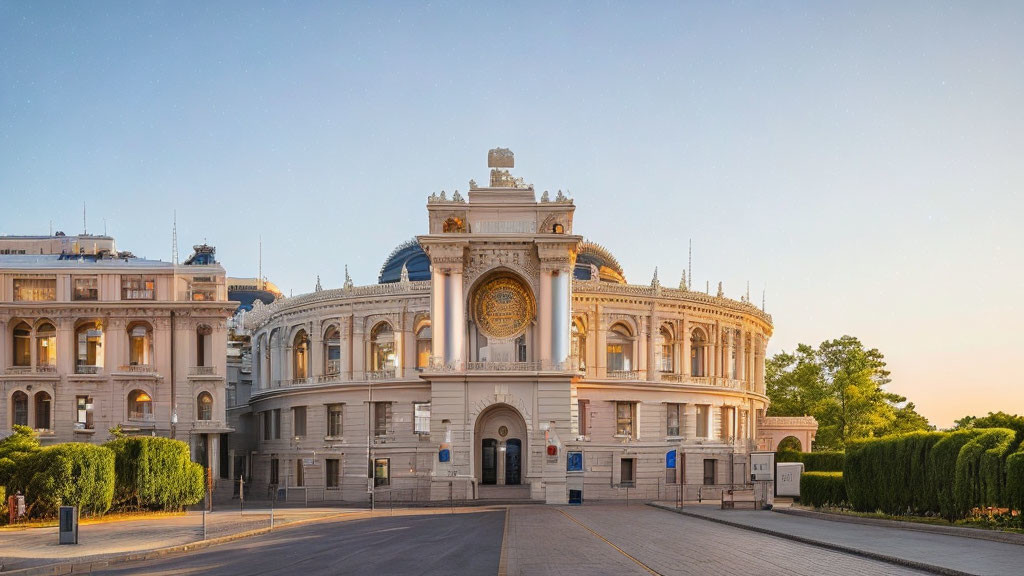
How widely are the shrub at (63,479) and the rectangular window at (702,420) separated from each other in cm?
4843

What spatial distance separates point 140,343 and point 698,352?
4319cm

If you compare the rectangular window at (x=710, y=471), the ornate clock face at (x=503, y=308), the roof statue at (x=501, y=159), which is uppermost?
the roof statue at (x=501, y=159)

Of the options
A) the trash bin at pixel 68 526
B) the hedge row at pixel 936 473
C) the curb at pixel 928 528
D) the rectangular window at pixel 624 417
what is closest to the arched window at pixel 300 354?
the rectangular window at pixel 624 417

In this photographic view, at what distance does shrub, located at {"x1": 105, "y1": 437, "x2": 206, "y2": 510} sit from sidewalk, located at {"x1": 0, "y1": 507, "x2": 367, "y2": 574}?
1590 mm

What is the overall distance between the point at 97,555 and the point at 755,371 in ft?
236

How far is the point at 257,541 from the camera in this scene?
4156 centimetres

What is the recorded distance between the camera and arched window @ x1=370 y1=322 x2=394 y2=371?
86.4m

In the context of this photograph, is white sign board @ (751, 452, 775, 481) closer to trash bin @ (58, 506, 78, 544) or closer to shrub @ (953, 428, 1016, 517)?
shrub @ (953, 428, 1016, 517)

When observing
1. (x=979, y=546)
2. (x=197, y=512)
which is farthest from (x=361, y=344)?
(x=979, y=546)

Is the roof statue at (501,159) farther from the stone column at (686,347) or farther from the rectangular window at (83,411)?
the rectangular window at (83,411)

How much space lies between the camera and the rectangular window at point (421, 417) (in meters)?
82.1

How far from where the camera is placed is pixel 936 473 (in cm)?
4359

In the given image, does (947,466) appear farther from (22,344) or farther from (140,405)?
(22,344)

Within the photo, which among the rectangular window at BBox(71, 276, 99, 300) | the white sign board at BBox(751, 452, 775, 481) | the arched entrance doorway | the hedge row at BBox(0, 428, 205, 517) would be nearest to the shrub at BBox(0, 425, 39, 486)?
the hedge row at BBox(0, 428, 205, 517)
